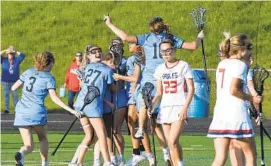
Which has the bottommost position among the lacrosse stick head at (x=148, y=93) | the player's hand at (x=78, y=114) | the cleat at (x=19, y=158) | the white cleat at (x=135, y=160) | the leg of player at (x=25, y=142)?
the white cleat at (x=135, y=160)

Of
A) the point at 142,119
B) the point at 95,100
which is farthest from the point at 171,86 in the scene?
the point at 142,119

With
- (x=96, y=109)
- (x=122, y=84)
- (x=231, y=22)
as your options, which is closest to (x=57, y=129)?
(x=122, y=84)

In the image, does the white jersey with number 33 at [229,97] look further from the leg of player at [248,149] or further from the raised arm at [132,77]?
the raised arm at [132,77]

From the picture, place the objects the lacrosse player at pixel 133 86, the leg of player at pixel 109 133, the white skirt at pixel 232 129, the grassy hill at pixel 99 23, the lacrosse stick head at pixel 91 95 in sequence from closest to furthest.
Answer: the white skirt at pixel 232 129 → the lacrosse stick head at pixel 91 95 → the leg of player at pixel 109 133 → the lacrosse player at pixel 133 86 → the grassy hill at pixel 99 23

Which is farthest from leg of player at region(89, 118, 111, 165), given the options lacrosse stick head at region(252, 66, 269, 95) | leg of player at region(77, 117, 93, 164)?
lacrosse stick head at region(252, 66, 269, 95)

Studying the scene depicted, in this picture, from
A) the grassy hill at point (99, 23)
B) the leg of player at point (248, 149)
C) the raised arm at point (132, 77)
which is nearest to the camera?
the leg of player at point (248, 149)

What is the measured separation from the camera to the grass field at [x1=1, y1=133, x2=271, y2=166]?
53.9 ft

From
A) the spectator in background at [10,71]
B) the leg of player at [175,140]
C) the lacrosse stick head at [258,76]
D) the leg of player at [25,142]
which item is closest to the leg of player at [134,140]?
the leg of player at [25,142]

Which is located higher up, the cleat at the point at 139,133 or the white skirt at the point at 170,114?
the white skirt at the point at 170,114

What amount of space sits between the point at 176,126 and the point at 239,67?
2.54m

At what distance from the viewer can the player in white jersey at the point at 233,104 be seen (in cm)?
1127

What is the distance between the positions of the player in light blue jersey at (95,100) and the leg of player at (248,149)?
320cm

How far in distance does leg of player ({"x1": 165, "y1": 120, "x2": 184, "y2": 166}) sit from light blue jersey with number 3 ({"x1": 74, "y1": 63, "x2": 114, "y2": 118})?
Result: 128 centimetres

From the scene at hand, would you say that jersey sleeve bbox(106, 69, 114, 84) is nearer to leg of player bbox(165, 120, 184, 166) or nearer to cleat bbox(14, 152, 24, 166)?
leg of player bbox(165, 120, 184, 166)
